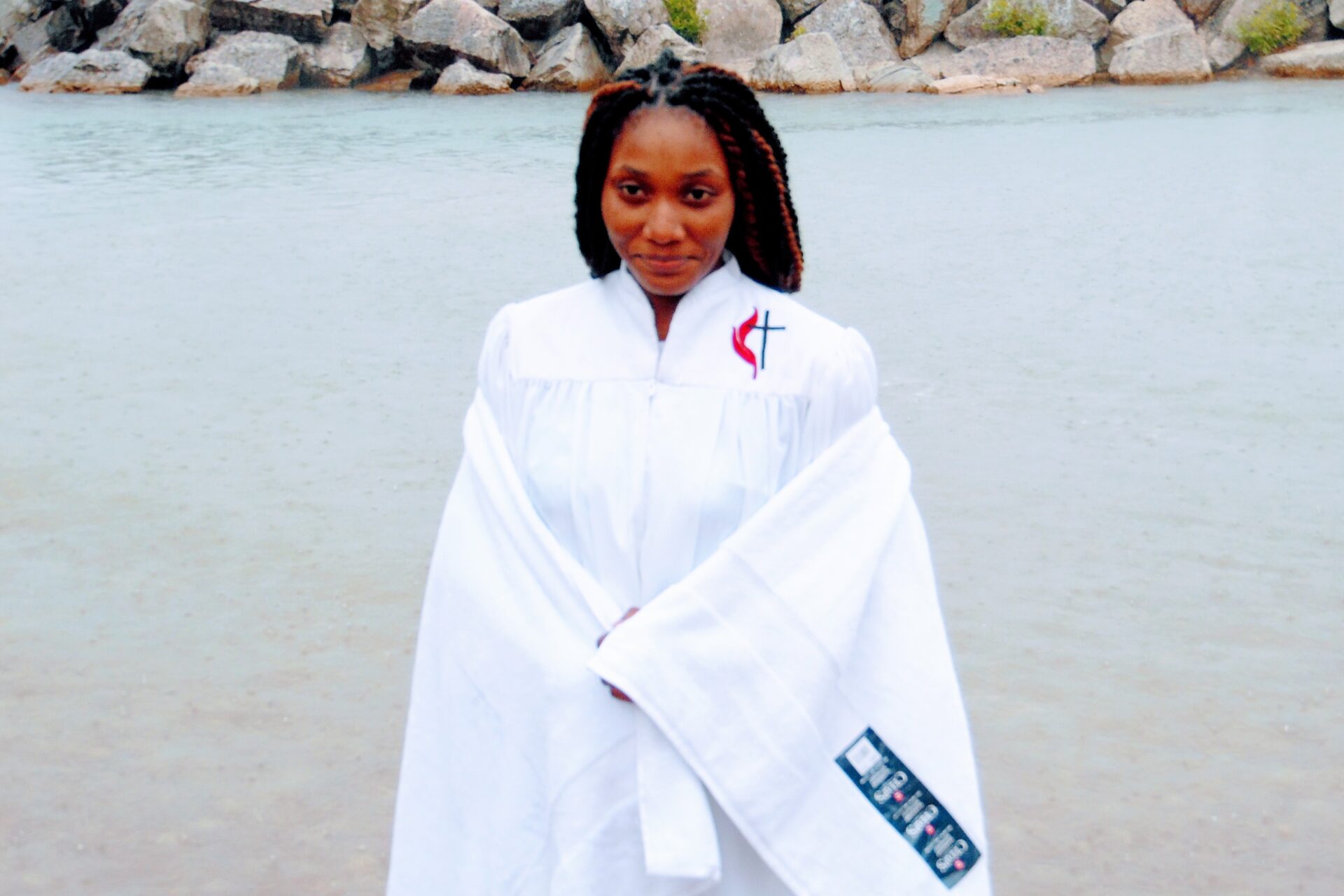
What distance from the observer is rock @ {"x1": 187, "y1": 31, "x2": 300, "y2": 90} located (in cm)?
1861

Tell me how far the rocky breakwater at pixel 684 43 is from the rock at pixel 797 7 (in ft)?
0.06

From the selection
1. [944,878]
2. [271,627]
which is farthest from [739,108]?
[271,627]

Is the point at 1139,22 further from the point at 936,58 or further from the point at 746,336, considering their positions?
the point at 746,336

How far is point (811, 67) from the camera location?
679 inches

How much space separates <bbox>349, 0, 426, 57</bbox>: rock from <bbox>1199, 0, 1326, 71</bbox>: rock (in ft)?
29.9

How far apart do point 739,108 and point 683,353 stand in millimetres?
282

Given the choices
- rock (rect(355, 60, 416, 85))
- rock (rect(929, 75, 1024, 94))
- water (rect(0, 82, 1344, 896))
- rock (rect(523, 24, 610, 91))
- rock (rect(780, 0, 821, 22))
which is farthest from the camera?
rock (rect(780, 0, 821, 22))

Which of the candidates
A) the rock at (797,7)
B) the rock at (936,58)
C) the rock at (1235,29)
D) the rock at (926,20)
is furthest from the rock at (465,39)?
the rock at (1235,29)

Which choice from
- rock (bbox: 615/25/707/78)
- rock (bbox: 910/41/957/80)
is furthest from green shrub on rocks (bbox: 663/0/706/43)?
rock (bbox: 910/41/957/80)

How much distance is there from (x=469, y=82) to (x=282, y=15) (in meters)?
3.33

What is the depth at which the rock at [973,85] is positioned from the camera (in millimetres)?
16891

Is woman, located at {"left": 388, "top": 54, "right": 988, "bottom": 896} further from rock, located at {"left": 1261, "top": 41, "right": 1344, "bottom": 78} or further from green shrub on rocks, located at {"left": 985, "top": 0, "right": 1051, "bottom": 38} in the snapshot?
green shrub on rocks, located at {"left": 985, "top": 0, "right": 1051, "bottom": 38}

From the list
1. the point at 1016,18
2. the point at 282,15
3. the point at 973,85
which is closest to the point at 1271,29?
the point at 1016,18

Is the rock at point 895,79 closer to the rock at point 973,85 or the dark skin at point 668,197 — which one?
the rock at point 973,85
